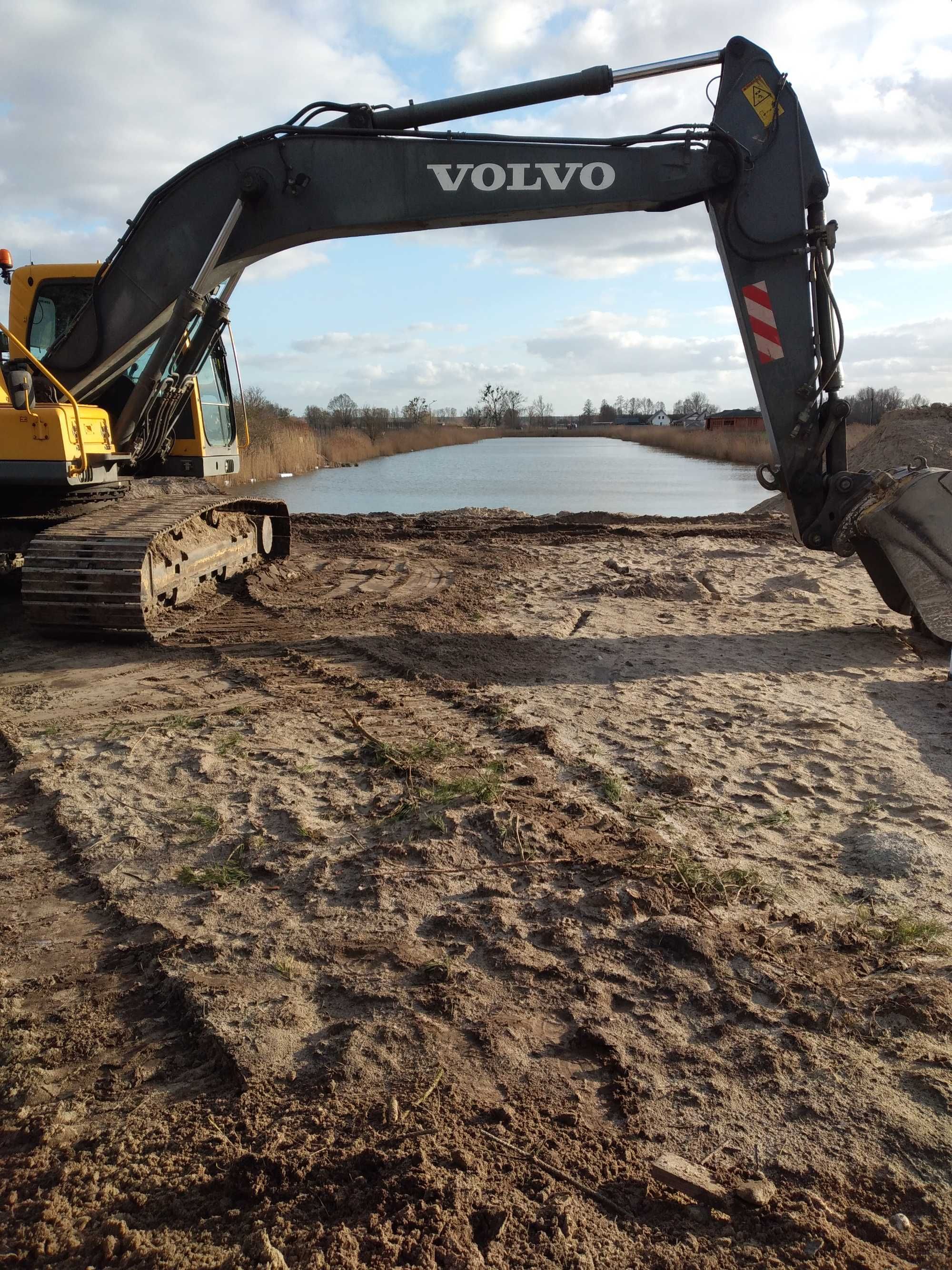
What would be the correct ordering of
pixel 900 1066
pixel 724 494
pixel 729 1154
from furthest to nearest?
1. pixel 724 494
2. pixel 900 1066
3. pixel 729 1154

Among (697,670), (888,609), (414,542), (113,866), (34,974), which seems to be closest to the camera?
(34,974)

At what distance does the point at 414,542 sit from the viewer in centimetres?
1184

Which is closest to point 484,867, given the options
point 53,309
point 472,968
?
point 472,968

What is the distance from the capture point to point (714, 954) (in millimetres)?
2801

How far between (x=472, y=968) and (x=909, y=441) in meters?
16.3

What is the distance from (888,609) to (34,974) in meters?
6.89

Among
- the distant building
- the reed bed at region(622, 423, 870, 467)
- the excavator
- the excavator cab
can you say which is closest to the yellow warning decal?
the excavator

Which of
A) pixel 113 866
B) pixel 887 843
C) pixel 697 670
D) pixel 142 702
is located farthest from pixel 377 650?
pixel 887 843

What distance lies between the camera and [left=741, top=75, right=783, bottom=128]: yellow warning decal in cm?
641

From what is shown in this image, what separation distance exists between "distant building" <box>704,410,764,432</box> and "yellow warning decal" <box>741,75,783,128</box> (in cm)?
5139

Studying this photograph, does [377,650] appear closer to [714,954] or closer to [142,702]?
[142,702]

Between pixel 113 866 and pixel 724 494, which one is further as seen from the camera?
pixel 724 494

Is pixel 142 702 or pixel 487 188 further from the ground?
pixel 487 188

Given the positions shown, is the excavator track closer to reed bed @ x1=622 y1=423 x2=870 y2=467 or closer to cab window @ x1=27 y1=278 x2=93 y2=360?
cab window @ x1=27 y1=278 x2=93 y2=360
